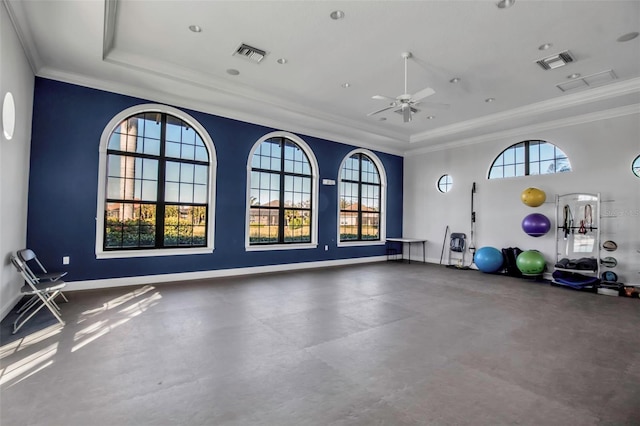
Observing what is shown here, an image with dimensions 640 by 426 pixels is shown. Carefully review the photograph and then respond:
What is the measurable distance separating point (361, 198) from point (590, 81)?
5.48 meters

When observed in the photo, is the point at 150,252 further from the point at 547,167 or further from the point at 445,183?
the point at 547,167

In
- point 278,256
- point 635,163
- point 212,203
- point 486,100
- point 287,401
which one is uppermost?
point 486,100

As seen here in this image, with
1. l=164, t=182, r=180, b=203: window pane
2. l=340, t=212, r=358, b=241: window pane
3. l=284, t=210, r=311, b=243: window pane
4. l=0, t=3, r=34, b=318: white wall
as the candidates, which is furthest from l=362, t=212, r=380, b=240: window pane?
l=0, t=3, r=34, b=318: white wall

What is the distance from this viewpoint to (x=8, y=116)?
3787 millimetres

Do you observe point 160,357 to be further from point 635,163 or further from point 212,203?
point 635,163

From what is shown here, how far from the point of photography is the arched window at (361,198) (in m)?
8.89

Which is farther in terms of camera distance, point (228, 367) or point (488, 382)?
point (228, 367)

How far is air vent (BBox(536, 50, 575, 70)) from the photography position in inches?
180

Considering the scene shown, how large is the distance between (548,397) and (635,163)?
20.2 feet

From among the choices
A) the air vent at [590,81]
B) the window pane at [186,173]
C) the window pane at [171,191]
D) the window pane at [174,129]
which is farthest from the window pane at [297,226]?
the air vent at [590,81]

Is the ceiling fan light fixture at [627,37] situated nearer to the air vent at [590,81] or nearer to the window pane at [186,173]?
the air vent at [590,81]

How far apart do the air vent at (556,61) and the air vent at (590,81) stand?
2.67 ft

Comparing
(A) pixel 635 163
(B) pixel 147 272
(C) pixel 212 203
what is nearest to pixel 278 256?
(C) pixel 212 203

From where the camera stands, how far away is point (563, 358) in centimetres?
301
